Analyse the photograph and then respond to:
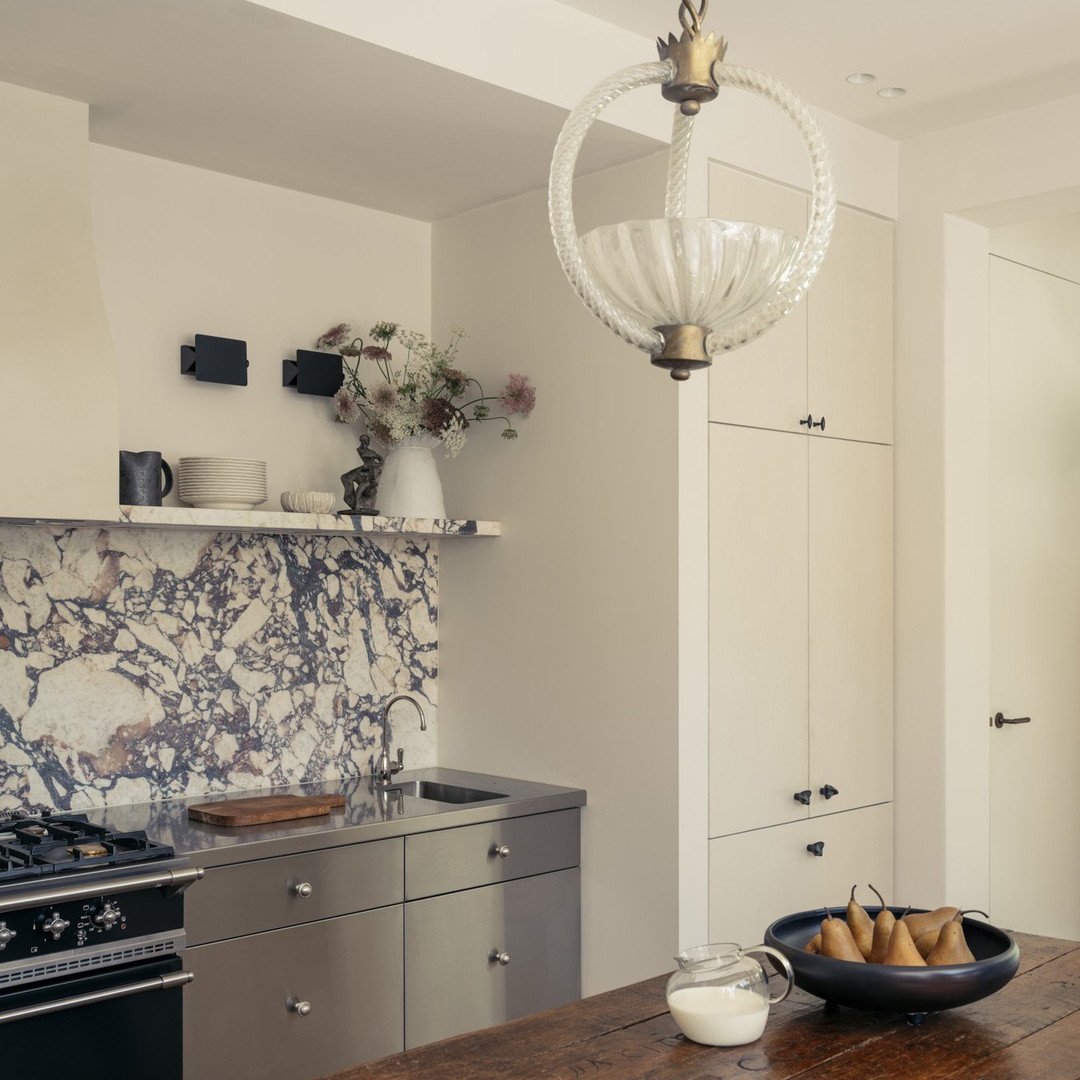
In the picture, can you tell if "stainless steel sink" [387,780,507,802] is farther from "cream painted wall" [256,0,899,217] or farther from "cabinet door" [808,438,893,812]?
"cream painted wall" [256,0,899,217]

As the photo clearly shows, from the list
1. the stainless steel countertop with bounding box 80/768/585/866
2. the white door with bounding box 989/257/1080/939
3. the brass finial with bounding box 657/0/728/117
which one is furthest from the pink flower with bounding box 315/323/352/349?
the brass finial with bounding box 657/0/728/117

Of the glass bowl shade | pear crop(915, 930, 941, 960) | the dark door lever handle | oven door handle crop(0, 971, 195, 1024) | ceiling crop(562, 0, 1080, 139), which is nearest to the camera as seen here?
the glass bowl shade

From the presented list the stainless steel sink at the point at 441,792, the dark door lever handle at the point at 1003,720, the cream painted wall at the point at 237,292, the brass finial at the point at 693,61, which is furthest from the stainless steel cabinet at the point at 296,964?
the dark door lever handle at the point at 1003,720

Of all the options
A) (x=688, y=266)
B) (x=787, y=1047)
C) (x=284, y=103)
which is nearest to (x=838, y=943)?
(x=787, y=1047)

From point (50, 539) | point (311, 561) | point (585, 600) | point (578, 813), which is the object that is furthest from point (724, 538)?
point (50, 539)

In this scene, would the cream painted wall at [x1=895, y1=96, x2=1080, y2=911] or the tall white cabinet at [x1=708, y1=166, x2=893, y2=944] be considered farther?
the cream painted wall at [x1=895, y1=96, x2=1080, y2=911]

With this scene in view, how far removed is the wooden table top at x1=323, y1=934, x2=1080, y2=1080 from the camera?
1.65m

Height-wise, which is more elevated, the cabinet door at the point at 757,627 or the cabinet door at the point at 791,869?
the cabinet door at the point at 757,627

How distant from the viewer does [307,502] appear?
329 centimetres

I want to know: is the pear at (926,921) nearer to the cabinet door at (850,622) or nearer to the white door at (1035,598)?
the cabinet door at (850,622)

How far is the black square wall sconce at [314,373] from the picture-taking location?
3520 mm

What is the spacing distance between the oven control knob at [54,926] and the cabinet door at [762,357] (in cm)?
189

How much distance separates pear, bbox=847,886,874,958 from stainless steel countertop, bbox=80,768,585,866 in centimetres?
135

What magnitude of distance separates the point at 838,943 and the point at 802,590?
1720 millimetres
